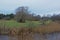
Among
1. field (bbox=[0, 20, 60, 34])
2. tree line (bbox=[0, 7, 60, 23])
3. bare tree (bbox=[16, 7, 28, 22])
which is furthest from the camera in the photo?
bare tree (bbox=[16, 7, 28, 22])

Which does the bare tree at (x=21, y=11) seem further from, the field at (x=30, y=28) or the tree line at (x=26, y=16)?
the field at (x=30, y=28)

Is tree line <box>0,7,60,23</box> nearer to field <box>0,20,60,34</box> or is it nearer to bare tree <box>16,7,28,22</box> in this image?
bare tree <box>16,7,28,22</box>

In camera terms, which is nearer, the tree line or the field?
the field

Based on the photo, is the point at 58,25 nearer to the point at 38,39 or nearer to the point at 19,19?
the point at 38,39

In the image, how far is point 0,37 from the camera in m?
9.81

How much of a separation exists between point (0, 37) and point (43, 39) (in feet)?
16.6

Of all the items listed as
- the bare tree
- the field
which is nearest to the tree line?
the bare tree

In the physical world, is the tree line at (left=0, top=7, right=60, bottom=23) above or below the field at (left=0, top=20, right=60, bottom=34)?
above

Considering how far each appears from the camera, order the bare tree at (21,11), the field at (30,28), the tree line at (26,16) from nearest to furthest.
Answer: the field at (30,28) < the tree line at (26,16) < the bare tree at (21,11)

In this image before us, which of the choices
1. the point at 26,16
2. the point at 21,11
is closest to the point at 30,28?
the point at 26,16

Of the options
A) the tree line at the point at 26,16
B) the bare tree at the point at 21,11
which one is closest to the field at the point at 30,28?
the tree line at the point at 26,16

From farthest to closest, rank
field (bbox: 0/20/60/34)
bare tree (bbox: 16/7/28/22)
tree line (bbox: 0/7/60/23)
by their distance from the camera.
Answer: bare tree (bbox: 16/7/28/22)
tree line (bbox: 0/7/60/23)
field (bbox: 0/20/60/34)

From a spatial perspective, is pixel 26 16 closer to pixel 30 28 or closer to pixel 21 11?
pixel 21 11

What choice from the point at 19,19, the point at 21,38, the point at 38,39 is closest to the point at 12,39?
the point at 21,38
